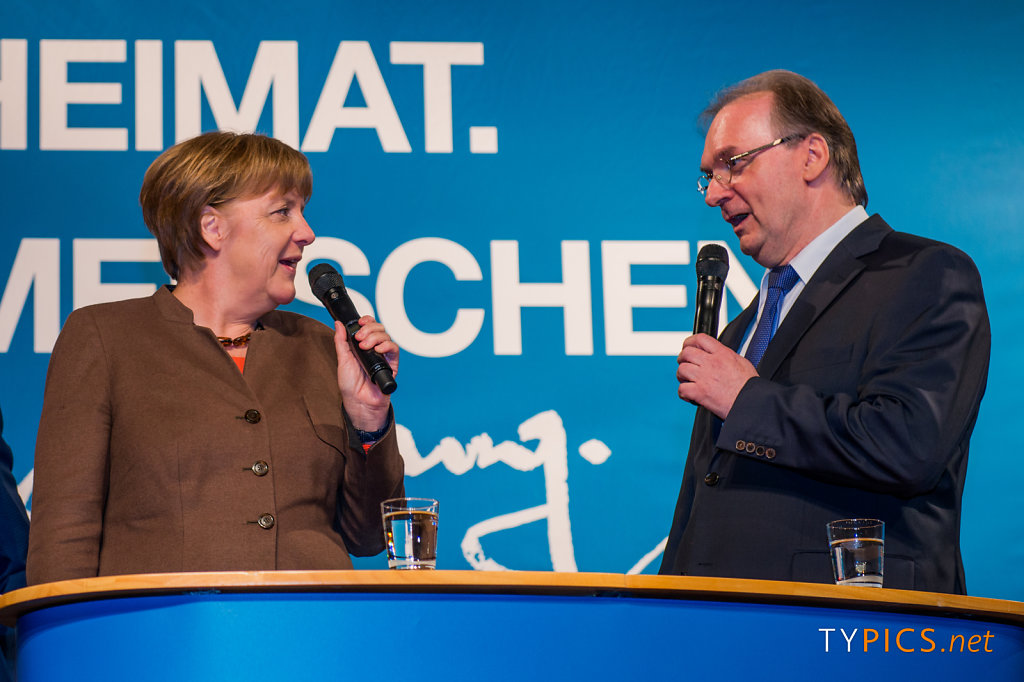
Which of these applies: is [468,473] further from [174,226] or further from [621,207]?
[174,226]

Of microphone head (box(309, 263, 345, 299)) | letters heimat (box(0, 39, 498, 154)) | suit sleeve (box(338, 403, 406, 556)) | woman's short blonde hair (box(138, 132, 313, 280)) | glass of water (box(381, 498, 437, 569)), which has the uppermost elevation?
letters heimat (box(0, 39, 498, 154))

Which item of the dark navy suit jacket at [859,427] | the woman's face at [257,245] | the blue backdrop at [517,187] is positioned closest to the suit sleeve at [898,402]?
the dark navy suit jacket at [859,427]

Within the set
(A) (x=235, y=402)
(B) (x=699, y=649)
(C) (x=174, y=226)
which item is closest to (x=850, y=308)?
(B) (x=699, y=649)

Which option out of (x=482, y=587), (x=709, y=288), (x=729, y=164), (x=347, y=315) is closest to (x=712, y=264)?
(x=709, y=288)

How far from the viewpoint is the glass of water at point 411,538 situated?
1712mm

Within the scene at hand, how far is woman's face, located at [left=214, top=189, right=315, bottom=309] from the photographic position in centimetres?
240

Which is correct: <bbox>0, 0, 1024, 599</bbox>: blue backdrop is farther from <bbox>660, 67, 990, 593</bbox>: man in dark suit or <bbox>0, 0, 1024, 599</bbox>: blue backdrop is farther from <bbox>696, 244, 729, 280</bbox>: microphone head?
<bbox>696, 244, 729, 280</bbox>: microphone head

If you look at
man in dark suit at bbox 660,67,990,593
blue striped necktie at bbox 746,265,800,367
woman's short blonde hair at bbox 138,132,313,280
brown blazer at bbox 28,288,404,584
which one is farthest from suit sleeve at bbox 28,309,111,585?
blue striped necktie at bbox 746,265,800,367

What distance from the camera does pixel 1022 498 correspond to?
3.39 metres

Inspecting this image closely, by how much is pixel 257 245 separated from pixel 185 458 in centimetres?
47

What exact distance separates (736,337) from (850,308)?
401mm

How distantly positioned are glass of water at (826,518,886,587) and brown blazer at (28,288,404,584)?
87 cm

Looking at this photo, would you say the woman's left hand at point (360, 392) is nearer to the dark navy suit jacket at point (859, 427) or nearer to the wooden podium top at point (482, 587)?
the dark navy suit jacket at point (859, 427)

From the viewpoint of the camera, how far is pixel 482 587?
1440 mm
